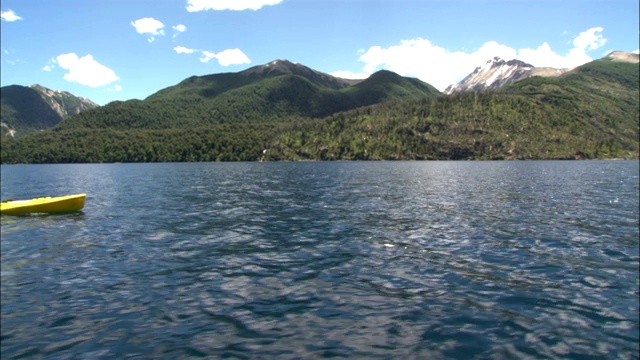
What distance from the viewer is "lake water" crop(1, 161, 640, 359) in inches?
470

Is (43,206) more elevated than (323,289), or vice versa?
(43,206)

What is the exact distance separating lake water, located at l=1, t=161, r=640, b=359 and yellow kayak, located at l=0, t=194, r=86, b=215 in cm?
701

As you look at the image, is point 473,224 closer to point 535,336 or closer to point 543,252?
point 543,252

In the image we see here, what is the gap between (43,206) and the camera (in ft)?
130

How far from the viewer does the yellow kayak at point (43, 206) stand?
128ft

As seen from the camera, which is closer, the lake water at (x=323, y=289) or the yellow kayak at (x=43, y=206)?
the lake water at (x=323, y=289)

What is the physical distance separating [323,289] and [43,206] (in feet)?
121

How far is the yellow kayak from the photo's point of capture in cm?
3891

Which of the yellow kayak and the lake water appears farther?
the yellow kayak

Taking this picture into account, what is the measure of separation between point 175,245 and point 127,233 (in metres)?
6.60

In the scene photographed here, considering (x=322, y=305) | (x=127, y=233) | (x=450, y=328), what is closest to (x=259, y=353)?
(x=322, y=305)

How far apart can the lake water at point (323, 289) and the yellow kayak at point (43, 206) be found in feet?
23.0

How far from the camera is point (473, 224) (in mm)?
31203

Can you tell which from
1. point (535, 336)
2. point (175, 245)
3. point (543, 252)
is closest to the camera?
point (535, 336)
